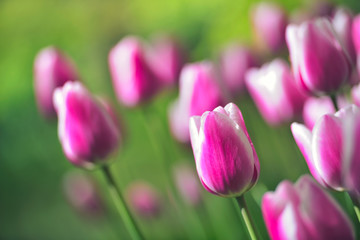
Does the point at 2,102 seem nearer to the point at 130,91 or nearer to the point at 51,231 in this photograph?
the point at 51,231

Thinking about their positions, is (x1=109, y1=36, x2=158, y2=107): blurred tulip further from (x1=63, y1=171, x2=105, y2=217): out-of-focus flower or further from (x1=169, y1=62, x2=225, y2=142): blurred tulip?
(x1=63, y1=171, x2=105, y2=217): out-of-focus flower

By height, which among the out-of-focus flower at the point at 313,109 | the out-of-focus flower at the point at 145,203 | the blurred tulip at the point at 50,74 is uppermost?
the blurred tulip at the point at 50,74

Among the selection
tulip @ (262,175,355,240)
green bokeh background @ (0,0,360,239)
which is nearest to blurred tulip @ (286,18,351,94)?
tulip @ (262,175,355,240)

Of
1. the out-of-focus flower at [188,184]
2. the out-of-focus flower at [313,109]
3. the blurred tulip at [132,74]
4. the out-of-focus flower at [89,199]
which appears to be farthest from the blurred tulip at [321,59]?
the out-of-focus flower at [89,199]

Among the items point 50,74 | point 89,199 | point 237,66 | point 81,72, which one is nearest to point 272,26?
point 237,66

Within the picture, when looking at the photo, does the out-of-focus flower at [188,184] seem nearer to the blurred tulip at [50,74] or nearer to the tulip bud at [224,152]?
the blurred tulip at [50,74]
